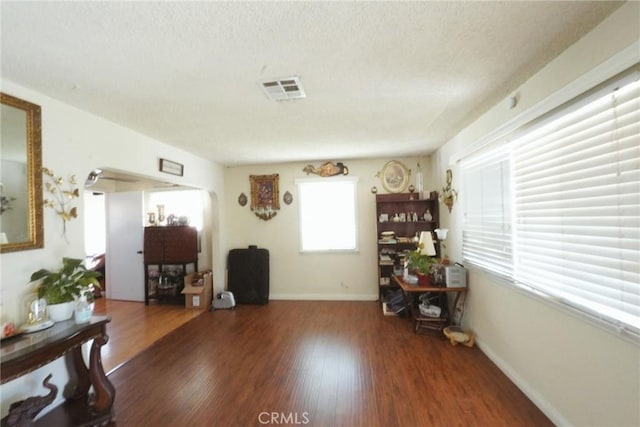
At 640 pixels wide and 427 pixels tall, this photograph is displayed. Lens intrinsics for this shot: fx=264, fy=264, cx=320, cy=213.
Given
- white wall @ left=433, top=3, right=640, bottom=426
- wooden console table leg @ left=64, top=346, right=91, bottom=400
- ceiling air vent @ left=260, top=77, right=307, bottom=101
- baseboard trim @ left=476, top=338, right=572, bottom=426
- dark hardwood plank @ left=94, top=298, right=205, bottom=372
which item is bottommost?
dark hardwood plank @ left=94, top=298, right=205, bottom=372

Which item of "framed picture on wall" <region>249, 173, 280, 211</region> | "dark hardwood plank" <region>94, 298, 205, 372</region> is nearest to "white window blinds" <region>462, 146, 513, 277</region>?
"framed picture on wall" <region>249, 173, 280, 211</region>

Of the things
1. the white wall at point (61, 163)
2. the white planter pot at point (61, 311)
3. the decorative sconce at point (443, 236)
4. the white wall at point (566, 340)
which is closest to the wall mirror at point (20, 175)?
the white wall at point (61, 163)

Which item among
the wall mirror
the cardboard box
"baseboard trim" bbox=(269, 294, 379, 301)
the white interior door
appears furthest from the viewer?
the white interior door

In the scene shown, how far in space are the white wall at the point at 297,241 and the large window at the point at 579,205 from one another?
2230mm

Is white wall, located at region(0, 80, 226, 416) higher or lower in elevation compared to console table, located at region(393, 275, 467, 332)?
higher

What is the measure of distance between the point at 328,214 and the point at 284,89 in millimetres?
2847

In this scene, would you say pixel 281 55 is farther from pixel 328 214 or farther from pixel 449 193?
pixel 328 214

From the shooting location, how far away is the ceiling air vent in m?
1.88

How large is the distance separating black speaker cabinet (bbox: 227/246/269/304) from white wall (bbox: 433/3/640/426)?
322 cm

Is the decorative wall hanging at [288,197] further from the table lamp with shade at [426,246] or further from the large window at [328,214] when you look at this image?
the table lamp with shade at [426,246]

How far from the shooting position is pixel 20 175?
183 cm

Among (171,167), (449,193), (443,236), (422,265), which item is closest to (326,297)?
(422,265)

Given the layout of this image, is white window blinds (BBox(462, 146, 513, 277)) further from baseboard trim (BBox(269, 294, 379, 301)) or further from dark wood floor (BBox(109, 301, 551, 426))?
baseboard trim (BBox(269, 294, 379, 301))

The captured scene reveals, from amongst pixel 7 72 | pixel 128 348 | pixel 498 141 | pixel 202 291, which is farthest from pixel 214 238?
pixel 498 141
